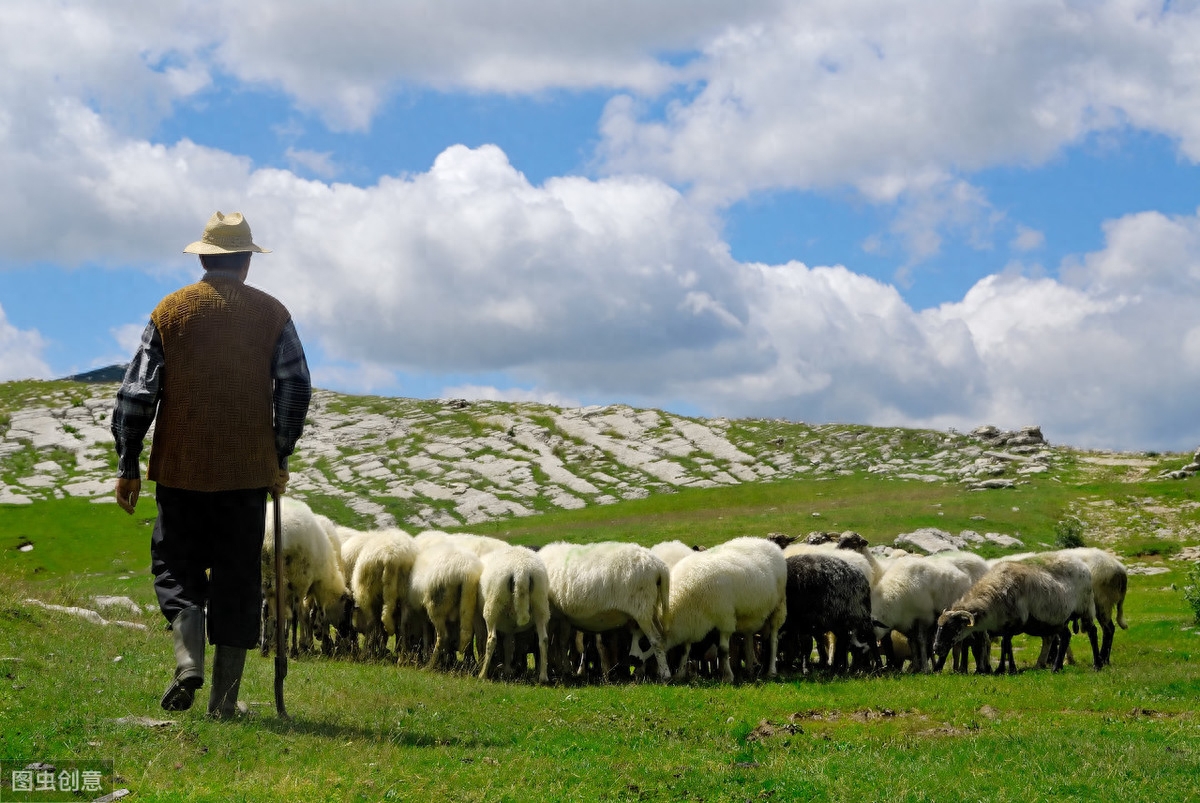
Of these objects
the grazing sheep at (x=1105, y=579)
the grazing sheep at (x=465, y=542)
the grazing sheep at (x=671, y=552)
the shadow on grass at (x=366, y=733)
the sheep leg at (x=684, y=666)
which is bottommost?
the sheep leg at (x=684, y=666)

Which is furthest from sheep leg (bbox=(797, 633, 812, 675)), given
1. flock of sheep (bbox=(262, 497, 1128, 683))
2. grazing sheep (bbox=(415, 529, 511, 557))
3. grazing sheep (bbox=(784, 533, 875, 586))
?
grazing sheep (bbox=(415, 529, 511, 557))

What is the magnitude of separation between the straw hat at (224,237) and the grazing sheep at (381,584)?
11117mm

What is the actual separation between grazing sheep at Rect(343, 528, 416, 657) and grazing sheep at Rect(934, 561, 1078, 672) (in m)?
10.3

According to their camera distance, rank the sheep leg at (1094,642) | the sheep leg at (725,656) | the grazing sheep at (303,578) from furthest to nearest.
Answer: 1. the sheep leg at (1094,642)
2. the grazing sheep at (303,578)
3. the sheep leg at (725,656)

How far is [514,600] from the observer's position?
59.4ft

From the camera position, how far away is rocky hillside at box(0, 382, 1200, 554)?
→ 67250 millimetres

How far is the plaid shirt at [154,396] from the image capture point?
923 cm

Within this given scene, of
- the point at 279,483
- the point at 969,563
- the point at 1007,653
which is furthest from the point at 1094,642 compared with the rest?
the point at 279,483

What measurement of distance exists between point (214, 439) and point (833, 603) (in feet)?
46.4

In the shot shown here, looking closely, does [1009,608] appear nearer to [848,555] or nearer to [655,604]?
[848,555]

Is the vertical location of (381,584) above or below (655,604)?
above

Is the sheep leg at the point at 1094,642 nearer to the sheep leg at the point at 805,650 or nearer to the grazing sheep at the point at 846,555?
the grazing sheep at the point at 846,555

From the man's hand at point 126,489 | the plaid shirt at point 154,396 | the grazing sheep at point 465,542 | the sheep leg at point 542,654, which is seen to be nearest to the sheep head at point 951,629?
the sheep leg at point 542,654

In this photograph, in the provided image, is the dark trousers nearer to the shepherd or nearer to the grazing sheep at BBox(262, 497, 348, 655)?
the shepherd
